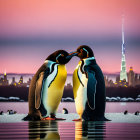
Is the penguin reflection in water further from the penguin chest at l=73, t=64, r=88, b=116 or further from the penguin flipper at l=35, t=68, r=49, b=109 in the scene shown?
the penguin chest at l=73, t=64, r=88, b=116

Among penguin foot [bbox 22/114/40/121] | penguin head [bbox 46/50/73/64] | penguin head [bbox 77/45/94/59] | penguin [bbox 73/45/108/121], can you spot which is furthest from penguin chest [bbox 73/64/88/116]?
penguin foot [bbox 22/114/40/121]

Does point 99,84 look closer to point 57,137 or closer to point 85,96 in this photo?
→ point 85,96

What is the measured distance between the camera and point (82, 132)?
695cm

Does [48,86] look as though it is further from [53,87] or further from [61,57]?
[61,57]

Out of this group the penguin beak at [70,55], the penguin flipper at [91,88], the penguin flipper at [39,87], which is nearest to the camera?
the penguin flipper at [91,88]

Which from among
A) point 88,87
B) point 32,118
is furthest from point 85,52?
point 32,118

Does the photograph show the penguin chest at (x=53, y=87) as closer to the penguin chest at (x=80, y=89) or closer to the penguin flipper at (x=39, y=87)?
the penguin flipper at (x=39, y=87)

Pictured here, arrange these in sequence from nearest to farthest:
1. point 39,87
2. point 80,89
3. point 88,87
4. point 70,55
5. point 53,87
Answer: point 88,87 → point 80,89 → point 39,87 → point 53,87 → point 70,55

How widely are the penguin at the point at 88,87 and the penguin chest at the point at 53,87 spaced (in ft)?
1.24

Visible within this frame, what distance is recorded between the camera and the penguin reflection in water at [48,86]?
10070mm

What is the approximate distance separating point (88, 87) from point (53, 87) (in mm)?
969

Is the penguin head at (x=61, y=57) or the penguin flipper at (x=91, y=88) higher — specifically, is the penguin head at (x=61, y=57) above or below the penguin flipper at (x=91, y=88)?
above

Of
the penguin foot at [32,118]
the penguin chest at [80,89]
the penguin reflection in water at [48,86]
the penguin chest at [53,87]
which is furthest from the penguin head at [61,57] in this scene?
the penguin foot at [32,118]

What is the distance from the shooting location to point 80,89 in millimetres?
9828
